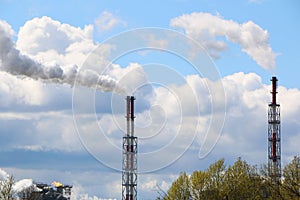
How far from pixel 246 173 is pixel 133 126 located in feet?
94.4

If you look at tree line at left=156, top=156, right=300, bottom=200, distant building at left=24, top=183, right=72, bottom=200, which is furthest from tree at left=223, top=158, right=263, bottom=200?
distant building at left=24, top=183, right=72, bottom=200

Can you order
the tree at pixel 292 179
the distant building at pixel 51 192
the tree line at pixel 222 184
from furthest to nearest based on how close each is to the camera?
the distant building at pixel 51 192, the tree line at pixel 222 184, the tree at pixel 292 179

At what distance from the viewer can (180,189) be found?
245 feet

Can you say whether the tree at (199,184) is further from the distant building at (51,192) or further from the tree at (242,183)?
the distant building at (51,192)

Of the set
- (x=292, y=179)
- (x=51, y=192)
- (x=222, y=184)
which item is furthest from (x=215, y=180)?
(x=51, y=192)

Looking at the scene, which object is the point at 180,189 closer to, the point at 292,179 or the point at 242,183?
the point at 242,183

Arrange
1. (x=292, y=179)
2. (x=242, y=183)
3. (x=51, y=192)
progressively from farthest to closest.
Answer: (x=51, y=192) < (x=242, y=183) < (x=292, y=179)

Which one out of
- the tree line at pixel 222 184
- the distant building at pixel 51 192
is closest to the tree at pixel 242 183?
the tree line at pixel 222 184

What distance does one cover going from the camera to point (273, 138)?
91.6 metres

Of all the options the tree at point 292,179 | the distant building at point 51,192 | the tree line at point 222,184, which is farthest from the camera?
the distant building at point 51,192

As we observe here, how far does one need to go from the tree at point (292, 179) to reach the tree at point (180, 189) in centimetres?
1789

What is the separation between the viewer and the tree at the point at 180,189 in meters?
73.9

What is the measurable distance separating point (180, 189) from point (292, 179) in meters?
19.9

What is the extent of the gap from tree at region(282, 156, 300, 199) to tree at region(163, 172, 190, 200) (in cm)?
1789
